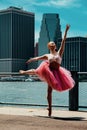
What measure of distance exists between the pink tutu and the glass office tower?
151 metres

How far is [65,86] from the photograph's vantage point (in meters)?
8.86

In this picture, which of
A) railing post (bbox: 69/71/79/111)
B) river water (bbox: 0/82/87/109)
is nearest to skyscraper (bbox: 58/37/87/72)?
river water (bbox: 0/82/87/109)

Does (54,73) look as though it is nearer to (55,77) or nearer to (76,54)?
(55,77)

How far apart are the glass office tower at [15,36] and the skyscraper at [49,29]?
24.1 ft

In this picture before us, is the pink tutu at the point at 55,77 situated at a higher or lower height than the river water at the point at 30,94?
higher

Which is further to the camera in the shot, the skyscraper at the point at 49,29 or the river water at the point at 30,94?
the skyscraper at the point at 49,29

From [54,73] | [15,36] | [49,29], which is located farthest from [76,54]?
[54,73]

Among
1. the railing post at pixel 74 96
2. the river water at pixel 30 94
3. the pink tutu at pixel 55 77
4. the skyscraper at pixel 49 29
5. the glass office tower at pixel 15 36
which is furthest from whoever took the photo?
the glass office tower at pixel 15 36

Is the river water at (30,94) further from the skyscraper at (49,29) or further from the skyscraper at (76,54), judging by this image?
the skyscraper at (49,29)

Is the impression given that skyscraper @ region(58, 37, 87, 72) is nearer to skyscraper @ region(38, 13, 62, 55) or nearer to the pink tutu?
skyscraper @ region(38, 13, 62, 55)

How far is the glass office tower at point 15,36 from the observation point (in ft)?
550

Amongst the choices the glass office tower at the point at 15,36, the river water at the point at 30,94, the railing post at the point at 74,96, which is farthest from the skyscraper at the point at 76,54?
the railing post at the point at 74,96

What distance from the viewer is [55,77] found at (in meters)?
8.85

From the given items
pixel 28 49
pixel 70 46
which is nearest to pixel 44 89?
pixel 70 46
